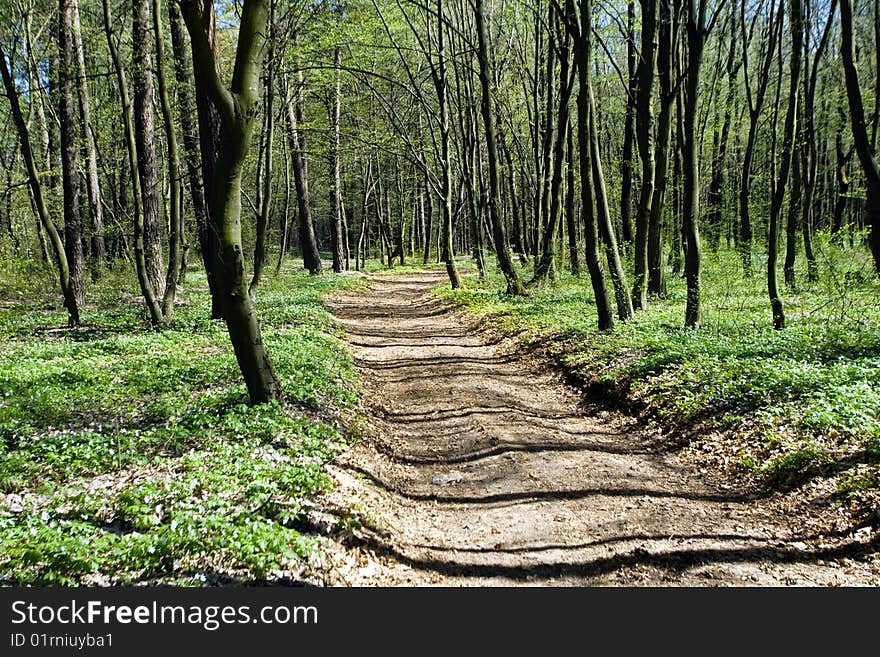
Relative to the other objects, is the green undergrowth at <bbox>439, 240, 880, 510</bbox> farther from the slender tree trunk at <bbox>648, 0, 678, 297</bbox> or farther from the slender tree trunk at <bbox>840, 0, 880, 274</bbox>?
the slender tree trunk at <bbox>648, 0, 678, 297</bbox>

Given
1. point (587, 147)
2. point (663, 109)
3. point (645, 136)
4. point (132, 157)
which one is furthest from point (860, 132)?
point (132, 157)

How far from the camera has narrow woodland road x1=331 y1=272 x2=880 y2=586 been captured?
4199mm

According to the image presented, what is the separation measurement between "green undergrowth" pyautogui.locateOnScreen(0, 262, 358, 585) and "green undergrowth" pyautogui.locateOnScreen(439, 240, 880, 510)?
411 cm

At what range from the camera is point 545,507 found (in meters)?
5.20

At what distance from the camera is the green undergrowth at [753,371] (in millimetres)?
5477

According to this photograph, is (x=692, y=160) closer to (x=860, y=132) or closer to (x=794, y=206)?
(x=860, y=132)

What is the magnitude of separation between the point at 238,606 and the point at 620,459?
433cm

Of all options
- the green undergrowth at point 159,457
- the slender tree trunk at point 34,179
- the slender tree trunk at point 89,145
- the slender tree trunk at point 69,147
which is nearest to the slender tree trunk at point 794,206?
the green undergrowth at point 159,457

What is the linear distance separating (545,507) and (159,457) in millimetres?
3623

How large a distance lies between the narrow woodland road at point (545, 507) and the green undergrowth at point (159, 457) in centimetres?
66

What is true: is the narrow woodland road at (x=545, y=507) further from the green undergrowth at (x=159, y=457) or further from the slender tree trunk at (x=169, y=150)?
the slender tree trunk at (x=169, y=150)

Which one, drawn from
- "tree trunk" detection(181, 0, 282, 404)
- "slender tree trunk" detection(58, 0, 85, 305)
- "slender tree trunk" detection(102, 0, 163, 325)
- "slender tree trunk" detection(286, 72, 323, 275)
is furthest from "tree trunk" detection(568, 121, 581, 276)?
"slender tree trunk" detection(58, 0, 85, 305)

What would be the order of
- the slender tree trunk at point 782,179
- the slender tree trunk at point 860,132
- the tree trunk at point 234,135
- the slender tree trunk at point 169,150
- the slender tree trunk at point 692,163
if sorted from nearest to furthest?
the tree trunk at point 234,135 → the slender tree trunk at point 860,132 → the slender tree trunk at point 692,163 → the slender tree trunk at point 782,179 → the slender tree trunk at point 169,150

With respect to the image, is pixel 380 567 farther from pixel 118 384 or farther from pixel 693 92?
pixel 693 92
